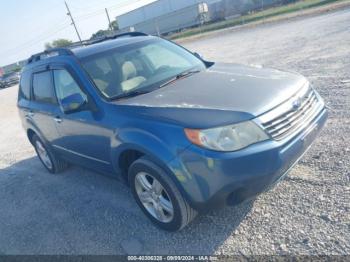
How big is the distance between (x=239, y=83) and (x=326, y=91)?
3.40 metres

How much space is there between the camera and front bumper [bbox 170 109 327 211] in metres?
2.65

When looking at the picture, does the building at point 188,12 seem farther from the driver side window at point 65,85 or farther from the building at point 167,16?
the driver side window at point 65,85

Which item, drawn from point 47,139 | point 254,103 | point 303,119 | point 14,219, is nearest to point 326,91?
point 303,119

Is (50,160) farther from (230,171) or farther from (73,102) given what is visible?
(230,171)

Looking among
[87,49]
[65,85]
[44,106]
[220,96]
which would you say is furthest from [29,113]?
[220,96]

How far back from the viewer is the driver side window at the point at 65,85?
3874mm

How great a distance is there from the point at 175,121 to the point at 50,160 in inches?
134

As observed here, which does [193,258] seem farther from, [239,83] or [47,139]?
[47,139]

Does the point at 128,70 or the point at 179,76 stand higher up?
the point at 128,70

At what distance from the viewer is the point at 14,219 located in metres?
4.42

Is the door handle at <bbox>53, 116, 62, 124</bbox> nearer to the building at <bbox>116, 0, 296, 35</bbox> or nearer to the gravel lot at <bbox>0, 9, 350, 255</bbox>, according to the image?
the gravel lot at <bbox>0, 9, 350, 255</bbox>

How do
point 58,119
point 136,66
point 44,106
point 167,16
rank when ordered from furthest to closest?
1. point 167,16
2. point 44,106
3. point 58,119
4. point 136,66

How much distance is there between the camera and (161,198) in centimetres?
322

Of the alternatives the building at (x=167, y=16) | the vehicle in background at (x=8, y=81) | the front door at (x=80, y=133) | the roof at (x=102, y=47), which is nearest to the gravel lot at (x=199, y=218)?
the front door at (x=80, y=133)
